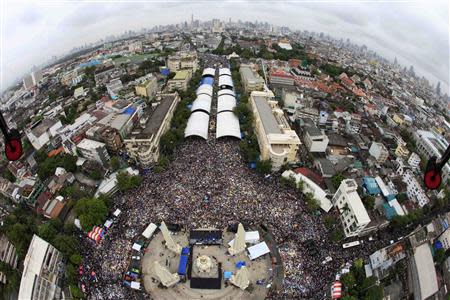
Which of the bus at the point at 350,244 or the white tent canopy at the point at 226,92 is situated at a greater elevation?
the white tent canopy at the point at 226,92

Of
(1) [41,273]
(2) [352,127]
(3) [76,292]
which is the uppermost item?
(1) [41,273]

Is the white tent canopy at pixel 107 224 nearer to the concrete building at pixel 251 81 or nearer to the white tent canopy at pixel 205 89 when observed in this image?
the white tent canopy at pixel 205 89

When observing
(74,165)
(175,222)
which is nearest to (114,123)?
(74,165)

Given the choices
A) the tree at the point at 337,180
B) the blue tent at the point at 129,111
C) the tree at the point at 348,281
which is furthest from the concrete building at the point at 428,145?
the blue tent at the point at 129,111

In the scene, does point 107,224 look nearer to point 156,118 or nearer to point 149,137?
point 149,137

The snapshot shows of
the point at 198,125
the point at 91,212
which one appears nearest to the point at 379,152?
the point at 198,125

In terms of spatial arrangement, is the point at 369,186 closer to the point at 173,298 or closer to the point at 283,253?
the point at 283,253

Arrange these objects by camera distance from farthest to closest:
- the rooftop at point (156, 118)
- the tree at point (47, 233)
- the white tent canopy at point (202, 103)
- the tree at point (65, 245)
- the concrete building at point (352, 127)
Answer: the white tent canopy at point (202, 103), the concrete building at point (352, 127), the rooftop at point (156, 118), the tree at point (47, 233), the tree at point (65, 245)
